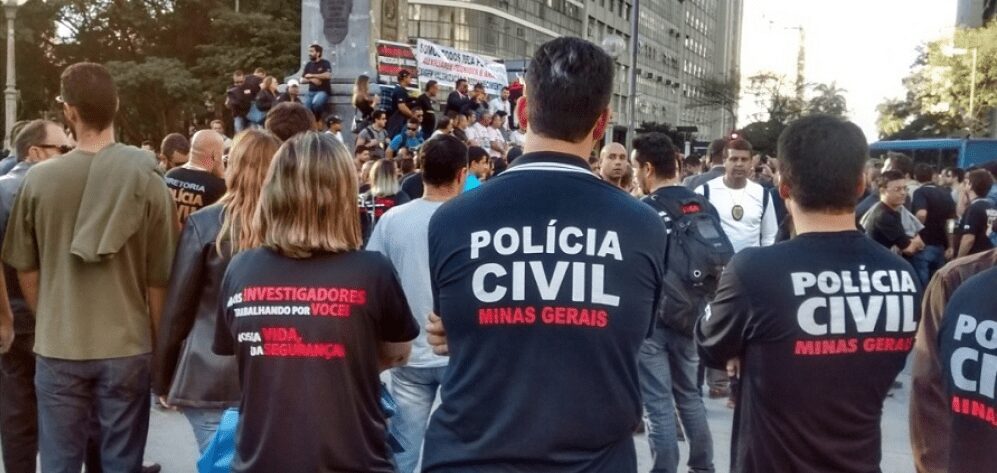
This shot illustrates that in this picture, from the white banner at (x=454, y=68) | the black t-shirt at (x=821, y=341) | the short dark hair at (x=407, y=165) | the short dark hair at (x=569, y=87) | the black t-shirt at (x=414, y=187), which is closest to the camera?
the short dark hair at (x=569, y=87)

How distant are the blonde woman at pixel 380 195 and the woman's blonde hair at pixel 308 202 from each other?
18.5 feet

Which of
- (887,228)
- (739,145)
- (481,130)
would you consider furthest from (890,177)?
(481,130)

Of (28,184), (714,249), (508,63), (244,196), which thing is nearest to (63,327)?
(28,184)

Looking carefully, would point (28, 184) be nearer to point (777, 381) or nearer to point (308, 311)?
point (308, 311)

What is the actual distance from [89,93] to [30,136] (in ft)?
5.66

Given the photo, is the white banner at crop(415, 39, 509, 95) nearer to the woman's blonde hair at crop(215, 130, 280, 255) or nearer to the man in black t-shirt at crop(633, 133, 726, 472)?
the man in black t-shirt at crop(633, 133, 726, 472)

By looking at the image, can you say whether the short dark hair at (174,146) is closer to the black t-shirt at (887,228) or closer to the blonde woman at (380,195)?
the blonde woman at (380,195)

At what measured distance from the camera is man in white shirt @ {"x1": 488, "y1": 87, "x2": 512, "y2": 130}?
24.7 metres

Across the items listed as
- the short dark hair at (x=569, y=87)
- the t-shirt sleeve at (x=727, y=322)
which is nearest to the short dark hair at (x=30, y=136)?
the short dark hair at (x=569, y=87)

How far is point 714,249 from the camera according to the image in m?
5.49

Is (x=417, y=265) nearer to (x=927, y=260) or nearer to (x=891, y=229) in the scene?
(x=891, y=229)

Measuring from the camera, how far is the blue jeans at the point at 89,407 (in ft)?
13.3

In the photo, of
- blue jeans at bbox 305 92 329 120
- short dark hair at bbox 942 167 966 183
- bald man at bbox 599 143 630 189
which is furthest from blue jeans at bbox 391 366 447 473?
blue jeans at bbox 305 92 329 120

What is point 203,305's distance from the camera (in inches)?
152
